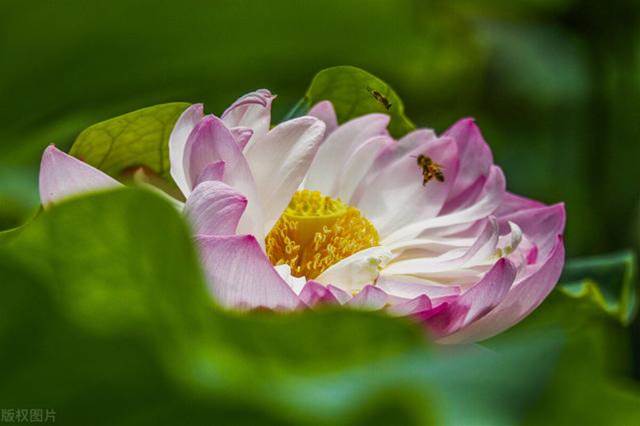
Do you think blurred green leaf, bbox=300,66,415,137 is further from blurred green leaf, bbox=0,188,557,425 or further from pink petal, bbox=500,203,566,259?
blurred green leaf, bbox=0,188,557,425

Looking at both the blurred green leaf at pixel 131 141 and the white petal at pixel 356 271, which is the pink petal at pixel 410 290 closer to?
the white petal at pixel 356 271

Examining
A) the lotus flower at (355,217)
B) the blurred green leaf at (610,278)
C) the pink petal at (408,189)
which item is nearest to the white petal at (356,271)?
the lotus flower at (355,217)

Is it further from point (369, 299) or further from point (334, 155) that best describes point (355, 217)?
point (369, 299)

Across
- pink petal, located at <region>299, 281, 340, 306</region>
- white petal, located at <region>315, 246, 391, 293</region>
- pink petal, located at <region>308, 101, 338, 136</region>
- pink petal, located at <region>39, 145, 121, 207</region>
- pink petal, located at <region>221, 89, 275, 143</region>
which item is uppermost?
pink petal, located at <region>221, 89, 275, 143</region>

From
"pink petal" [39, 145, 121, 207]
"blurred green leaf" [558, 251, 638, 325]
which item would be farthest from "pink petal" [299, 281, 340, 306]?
"blurred green leaf" [558, 251, 638, 325]

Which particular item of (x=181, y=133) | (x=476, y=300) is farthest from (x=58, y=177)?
(x=476, y=300)

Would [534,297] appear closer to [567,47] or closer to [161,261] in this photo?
[161,261]
